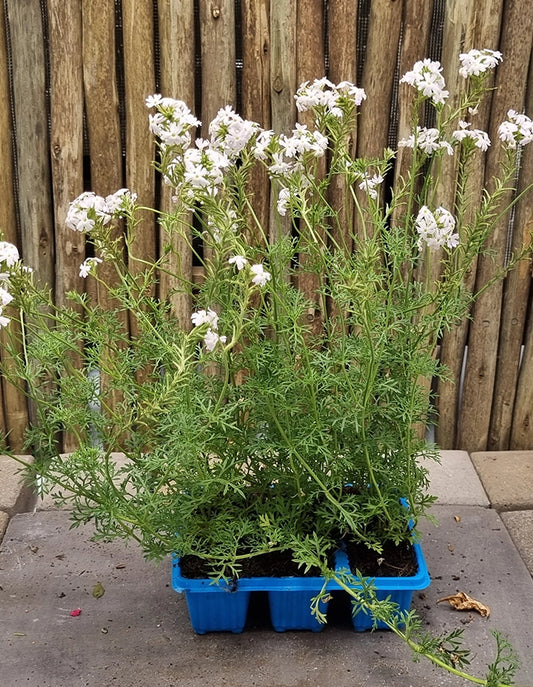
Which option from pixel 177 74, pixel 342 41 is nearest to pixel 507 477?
pixel 342 41

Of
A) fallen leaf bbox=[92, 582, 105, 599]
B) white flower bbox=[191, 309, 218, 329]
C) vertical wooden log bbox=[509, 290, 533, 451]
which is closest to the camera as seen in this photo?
white flower bbox=[191, 309, 218, 329]

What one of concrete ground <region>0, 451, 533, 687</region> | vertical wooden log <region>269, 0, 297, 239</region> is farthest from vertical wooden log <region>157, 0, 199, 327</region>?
concrete ground <region>0, 451, 533, 687</region>

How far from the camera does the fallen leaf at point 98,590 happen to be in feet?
9.88

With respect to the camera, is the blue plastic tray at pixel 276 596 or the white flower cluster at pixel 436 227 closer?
the white flower cluster at pixel 436 227

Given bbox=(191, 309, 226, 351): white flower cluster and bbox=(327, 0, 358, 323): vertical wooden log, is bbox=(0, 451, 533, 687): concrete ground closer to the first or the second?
bbox=(191, 309, 226, 351): white flower cluster

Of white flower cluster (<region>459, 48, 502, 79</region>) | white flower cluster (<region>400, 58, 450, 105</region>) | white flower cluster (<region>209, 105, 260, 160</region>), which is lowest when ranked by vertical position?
white flower cluster (<region>209, 105, 260, 160</region>)

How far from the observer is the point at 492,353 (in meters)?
3.91

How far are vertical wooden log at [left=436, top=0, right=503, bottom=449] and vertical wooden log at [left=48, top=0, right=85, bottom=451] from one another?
165cm

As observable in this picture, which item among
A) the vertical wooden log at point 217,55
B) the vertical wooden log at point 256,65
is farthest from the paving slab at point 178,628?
the vertical wooden log at point 217,55

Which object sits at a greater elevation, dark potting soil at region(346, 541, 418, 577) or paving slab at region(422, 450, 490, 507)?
dark potting soil at region(346, 541, 418, 577)

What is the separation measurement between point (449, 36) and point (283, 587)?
2.44 meters

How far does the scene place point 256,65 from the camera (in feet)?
11.5

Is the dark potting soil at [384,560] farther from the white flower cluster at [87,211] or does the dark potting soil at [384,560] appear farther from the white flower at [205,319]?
the white flower cluster at [87,211]

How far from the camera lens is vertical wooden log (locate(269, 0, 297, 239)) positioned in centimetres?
343
